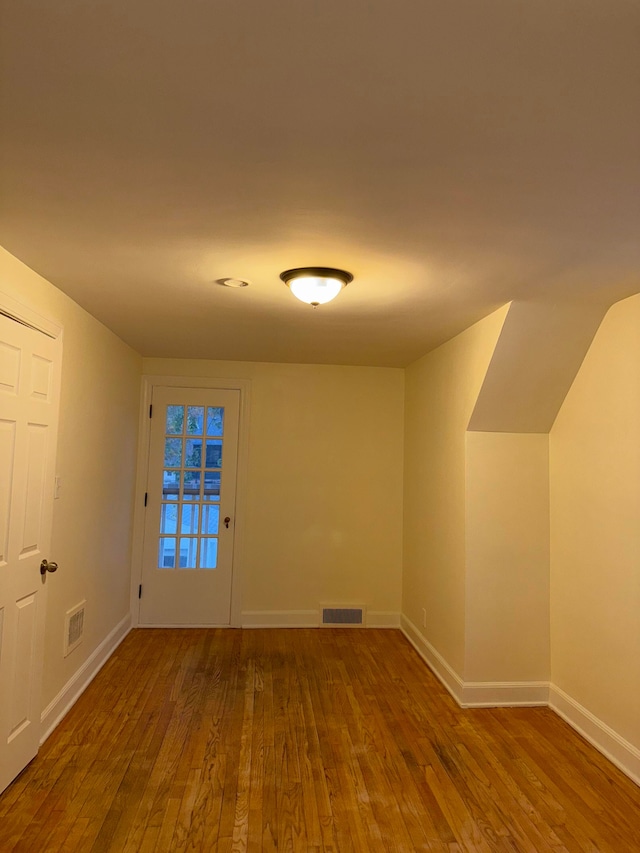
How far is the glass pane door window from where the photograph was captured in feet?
16.9

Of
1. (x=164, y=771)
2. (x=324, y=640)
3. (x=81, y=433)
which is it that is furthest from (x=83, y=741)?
(x=324, y=640)

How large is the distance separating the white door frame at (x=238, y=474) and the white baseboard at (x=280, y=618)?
0.30 feet

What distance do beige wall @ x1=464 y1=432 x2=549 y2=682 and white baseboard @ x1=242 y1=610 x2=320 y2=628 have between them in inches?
73.7

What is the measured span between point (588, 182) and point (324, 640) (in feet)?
13.5

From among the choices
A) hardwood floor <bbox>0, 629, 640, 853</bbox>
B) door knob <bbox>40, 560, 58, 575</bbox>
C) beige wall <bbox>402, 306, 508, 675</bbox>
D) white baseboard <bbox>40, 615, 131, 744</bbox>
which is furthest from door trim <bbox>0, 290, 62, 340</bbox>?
beige wall <bbox>402, 306, 508, 675</bbox>

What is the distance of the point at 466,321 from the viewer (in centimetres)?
359

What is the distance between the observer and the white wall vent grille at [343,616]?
5.22 m

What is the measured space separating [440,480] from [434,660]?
1.31 meters

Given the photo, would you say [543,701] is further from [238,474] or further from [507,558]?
[238,474]

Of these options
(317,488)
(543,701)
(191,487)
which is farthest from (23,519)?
(543,701)

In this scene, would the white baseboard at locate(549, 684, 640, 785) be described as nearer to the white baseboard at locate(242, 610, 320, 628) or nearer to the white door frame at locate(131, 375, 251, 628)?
the white baseboard at locate(242, 610, 320, 628)

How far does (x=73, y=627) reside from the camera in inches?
137

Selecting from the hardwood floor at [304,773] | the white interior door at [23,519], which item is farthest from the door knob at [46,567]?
the hardwood floor at [304,773]

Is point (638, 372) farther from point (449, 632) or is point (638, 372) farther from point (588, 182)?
point (449, 632)
